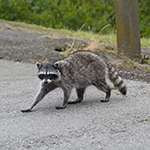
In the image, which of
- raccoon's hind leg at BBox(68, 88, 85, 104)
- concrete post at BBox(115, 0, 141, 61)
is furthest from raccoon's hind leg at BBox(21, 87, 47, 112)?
concrete post at BBox(115, 0, 141, 61)

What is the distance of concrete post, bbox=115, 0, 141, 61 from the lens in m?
9.12

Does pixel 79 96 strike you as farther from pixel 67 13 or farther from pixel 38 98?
pixel 67 13

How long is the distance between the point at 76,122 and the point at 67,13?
13356 mm

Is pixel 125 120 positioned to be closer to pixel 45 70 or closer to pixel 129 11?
pixel 45 70

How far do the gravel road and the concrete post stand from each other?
2.87 m

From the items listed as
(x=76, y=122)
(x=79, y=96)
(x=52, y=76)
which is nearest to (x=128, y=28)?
(x=79, y=96)

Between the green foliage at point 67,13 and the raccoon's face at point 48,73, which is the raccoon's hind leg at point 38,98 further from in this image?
the green foliage at point 67,13

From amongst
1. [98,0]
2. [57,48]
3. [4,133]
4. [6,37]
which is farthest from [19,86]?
[98,0]

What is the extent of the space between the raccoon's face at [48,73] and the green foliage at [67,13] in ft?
33.2

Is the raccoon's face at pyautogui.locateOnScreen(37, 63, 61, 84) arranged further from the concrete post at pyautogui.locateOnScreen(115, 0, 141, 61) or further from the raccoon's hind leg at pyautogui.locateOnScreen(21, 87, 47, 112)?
the concrete post at pyautogui.locateOnScreen(115, 0, 141, 61)

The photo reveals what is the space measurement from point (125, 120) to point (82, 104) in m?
1.18

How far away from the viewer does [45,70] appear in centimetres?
512

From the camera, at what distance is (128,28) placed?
9219 millimetres

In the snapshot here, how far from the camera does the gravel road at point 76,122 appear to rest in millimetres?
3844
